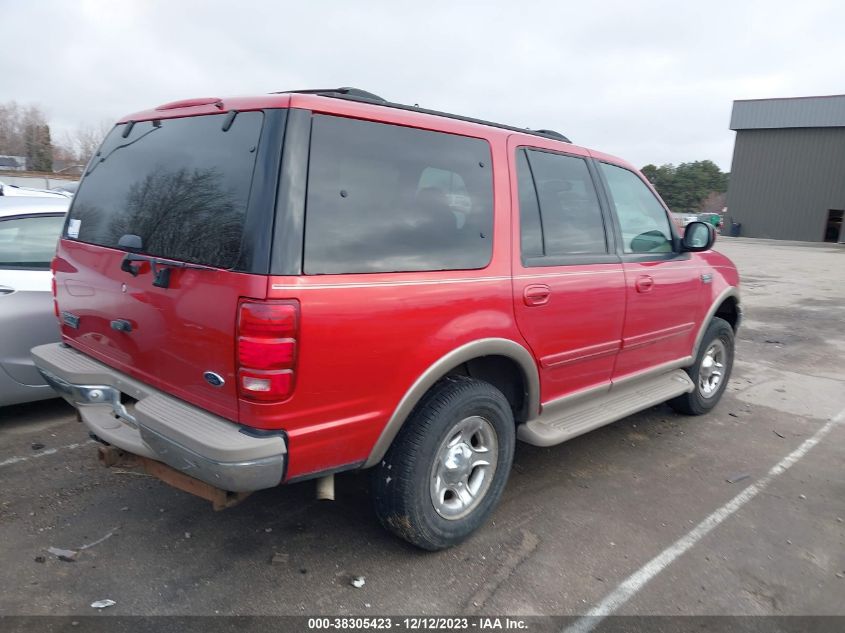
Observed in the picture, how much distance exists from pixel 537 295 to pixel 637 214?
1431 mm

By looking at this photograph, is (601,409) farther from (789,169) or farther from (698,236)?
(789,169)

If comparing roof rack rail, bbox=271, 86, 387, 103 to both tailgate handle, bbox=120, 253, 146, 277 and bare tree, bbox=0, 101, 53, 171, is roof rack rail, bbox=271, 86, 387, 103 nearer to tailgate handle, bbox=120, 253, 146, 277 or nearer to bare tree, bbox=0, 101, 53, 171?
tailgate handle, bbox=120, 253, 146, 277

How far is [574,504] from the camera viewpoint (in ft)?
11.7

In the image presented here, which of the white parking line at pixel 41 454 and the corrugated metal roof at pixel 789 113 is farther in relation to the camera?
the corrugated metal roof at pixel 789 113

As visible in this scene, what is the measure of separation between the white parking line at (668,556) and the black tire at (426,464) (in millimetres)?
691

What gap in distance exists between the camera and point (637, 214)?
416 cm

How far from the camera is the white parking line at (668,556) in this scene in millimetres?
2631

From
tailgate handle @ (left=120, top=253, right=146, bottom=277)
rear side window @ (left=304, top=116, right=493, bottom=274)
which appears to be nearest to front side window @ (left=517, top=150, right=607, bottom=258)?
rear side window @ (left=304, top=116, right=493, bottom=274)

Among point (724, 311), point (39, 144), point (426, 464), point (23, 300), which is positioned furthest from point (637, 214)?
point (39, 144)

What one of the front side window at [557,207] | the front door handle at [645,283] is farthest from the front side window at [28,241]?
the front door handle at [645,283]

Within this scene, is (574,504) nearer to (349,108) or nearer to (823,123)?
(349,108)

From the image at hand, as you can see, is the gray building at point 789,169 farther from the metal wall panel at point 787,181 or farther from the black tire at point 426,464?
the black tire at point 426,464

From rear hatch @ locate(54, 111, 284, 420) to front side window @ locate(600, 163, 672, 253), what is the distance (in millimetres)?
2451

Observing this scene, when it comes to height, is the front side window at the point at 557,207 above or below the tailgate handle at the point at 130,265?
above
